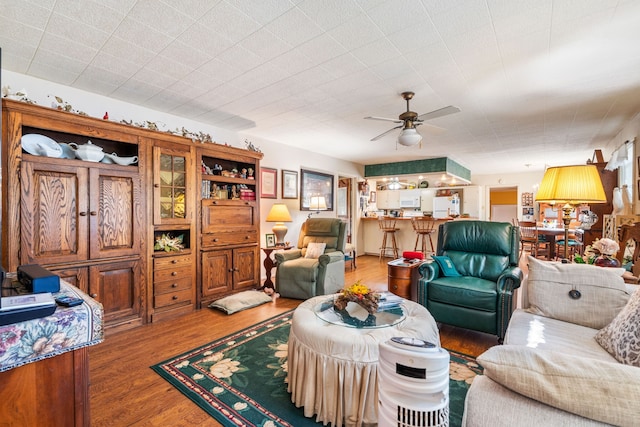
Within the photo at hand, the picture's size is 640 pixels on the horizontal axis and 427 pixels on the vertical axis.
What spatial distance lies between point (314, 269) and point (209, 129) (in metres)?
2.43

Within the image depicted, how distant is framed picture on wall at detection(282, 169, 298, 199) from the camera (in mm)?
5289

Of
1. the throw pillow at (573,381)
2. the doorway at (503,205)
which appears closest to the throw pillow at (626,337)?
the throw pillow at (573,381)

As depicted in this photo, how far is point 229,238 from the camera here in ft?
→ 12.9

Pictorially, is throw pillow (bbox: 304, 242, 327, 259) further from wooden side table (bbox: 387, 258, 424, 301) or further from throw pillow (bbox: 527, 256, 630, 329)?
throw pillow (bbox: 527, 256, 630, 329)

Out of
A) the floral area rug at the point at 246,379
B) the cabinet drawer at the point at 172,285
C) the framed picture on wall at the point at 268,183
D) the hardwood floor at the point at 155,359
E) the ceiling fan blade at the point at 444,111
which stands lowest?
the hardwood floor at the point at 155,359

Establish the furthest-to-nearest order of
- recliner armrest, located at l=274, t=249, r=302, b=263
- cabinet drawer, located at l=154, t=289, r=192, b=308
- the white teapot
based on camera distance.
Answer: recliner armrest, located at l=274, t=249, r=302, b=263 → cabinet drawer, located at l=154, t=289, r=192, b=308 → the white teapot

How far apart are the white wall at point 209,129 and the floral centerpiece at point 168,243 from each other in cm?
137

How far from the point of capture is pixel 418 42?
2172mm

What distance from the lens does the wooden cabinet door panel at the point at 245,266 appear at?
4031 mm

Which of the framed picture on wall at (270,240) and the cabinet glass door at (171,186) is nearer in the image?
the cabinet glass door at (171,186)

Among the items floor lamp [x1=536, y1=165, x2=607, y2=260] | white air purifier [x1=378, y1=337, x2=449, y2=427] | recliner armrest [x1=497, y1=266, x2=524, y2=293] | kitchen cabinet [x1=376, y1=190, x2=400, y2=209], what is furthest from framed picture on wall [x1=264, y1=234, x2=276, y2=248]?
kitchen cabinet [x1=376, y1=190, x2=400, y2=209]

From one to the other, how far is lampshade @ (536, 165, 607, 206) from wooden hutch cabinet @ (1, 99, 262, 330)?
339 centimetres

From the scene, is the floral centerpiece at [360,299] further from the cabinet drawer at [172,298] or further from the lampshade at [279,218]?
the lampshade at [279,218]

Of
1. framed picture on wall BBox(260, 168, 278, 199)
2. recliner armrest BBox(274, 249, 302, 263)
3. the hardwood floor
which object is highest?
framed picture on wall BBox(260, 168, 278, 199)
